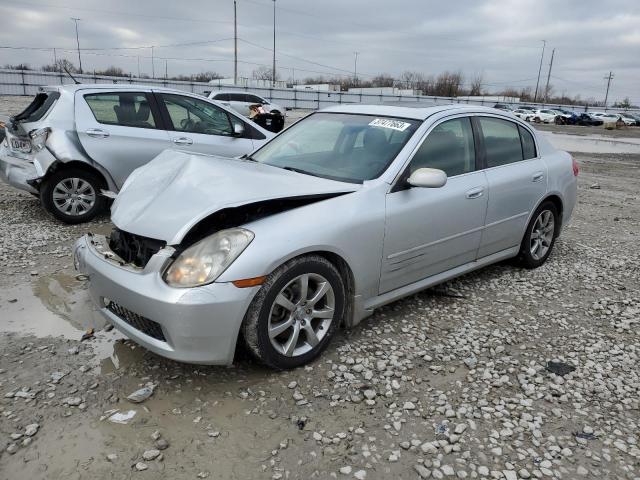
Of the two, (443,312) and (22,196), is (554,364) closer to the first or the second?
(443,312)

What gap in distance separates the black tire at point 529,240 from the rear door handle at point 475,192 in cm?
106

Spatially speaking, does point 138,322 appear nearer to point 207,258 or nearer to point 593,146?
point 207,258

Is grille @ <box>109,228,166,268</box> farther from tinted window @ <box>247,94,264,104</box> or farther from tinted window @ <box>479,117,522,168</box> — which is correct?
tinted window @ <box>247,94,264,104</box>

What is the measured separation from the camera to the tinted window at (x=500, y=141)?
170 inches

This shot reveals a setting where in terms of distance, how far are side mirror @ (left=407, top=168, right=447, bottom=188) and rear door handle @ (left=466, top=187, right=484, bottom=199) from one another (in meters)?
0.71

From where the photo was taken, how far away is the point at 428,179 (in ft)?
10.8

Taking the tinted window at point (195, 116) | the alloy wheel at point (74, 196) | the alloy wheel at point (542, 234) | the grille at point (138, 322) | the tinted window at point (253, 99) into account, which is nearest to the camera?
the grille at point (138, 322)

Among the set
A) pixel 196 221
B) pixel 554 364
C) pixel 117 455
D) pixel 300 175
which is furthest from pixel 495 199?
pixel 117 455

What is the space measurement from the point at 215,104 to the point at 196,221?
4.51m

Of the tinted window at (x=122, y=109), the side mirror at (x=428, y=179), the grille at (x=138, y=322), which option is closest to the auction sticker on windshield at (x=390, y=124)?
the side mirror at (x=428, y=179)

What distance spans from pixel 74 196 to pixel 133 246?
345 centimetres

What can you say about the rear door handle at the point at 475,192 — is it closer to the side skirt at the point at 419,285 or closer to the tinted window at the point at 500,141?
the tinted window at the point at 500,141

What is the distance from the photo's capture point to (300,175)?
137 inches

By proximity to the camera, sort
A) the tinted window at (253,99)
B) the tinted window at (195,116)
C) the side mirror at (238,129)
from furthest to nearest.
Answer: the tinted window at (253,99) → the tinted window at (195,116) → the side mirror at (238,129)
